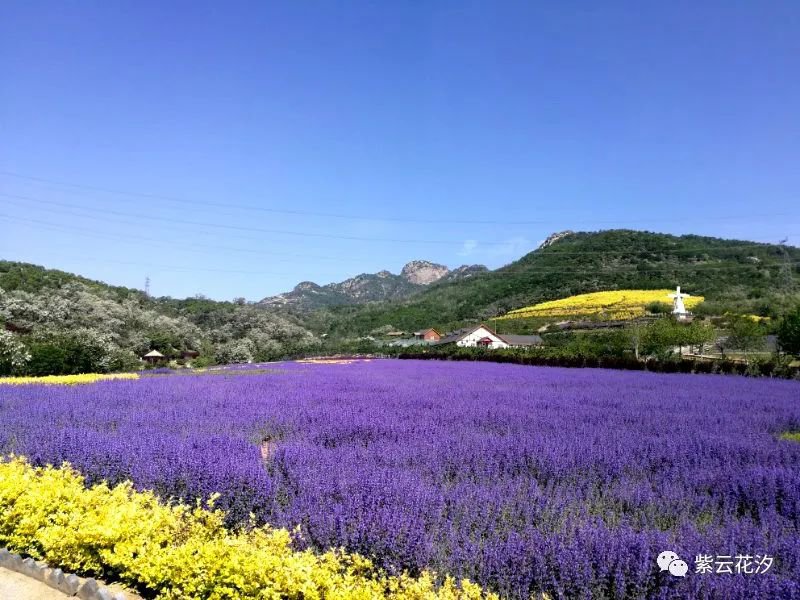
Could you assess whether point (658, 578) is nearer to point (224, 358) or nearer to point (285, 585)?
point (285, 585)

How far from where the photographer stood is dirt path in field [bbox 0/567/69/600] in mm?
3482

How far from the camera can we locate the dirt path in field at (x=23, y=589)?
11.4 ft

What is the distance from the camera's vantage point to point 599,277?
2891 inches

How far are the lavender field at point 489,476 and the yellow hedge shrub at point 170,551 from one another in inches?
12.6

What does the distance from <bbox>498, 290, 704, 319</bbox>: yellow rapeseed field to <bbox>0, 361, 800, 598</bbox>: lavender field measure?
43109 millimetres

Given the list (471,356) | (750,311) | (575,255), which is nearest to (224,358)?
(471,356)

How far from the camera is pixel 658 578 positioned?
3.03 metres

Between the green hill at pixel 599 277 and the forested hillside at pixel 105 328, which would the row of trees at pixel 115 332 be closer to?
the forested hillside at pixel 105 328

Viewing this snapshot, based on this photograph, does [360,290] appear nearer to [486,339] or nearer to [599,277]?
[599,277]

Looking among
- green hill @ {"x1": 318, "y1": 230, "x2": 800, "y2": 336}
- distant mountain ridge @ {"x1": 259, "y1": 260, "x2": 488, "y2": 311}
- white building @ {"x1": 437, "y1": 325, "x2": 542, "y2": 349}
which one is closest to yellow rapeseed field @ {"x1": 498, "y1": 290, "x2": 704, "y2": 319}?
green hill @ {"x1": 318, "y1": 230, "x2": 800, "y2": 336}

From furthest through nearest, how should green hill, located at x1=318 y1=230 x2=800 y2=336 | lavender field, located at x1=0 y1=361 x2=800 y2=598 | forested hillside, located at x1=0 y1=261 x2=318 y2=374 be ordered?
green hill, located at x1=318 y1=230 x2=800 y2=336 → forested hillside, located at x1=0 y1=261 x2=318 y2=374 → lavender field, located at x1=0 y1=361 x2=800 y2=598

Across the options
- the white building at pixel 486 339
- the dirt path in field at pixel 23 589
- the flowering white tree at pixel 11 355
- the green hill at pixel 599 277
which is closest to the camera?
the dirt path in field at pixel 23 589

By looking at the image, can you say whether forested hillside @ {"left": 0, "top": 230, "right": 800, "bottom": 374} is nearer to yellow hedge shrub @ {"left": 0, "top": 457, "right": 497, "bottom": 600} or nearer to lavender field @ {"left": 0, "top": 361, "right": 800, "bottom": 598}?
lavender field @ {"left": 0, "top": 361, "right": 800, "bottom": 598}

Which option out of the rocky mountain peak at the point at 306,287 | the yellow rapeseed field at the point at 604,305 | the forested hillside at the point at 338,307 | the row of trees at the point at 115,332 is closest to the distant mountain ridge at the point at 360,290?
the rocky mountain peak at the point at 306,287
